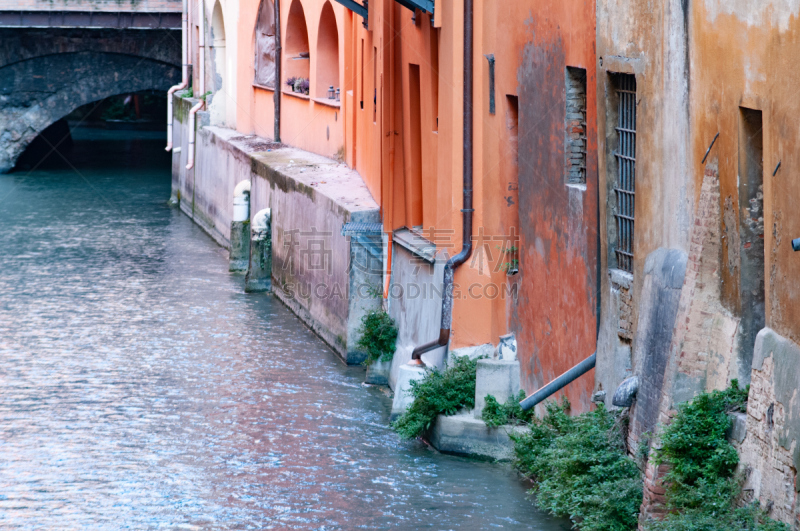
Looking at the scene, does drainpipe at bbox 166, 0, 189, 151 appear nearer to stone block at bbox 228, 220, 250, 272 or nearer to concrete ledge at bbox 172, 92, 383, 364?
concrete ledge at bbox 172, 92, 383, 364

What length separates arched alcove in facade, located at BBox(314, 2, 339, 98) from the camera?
17941mm

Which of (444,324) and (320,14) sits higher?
(320,14)

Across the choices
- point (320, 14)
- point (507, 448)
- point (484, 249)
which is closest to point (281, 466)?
point (507, 448)

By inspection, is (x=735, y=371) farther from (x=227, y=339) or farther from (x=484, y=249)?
(x=227, y=339)

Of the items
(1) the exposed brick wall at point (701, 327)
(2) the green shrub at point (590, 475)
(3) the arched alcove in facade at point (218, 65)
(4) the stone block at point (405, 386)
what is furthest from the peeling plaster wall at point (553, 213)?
(3) the arched alcove in facade at point (218, 65)

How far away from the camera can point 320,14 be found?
57.8ft

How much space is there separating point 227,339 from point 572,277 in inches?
241

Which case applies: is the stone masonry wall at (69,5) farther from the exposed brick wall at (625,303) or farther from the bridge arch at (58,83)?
the exposed brick wall at (625,303)

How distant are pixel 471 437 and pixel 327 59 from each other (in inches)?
412

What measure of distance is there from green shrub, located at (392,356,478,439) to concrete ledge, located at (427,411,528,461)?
8cm

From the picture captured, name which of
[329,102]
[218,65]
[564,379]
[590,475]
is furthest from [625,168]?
[218,65]

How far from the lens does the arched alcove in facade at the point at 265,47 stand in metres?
21.7

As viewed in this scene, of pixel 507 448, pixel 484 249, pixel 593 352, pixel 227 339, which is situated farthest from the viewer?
pixel 227 339

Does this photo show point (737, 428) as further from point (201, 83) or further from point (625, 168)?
point (201, 83)
